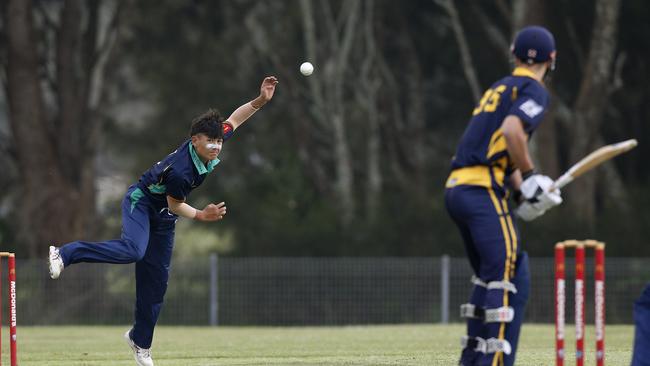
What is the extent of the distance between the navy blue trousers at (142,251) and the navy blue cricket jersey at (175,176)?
8cm

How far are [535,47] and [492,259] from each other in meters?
1.33

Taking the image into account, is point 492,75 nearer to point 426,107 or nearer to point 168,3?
point 426,107

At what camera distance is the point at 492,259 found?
7926 millimetres

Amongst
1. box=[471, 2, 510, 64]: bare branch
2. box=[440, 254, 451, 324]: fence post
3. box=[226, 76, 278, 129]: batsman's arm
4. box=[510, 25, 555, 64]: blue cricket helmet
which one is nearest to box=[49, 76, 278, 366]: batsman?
box=[226, 76, 278, 129]: batsman's arm

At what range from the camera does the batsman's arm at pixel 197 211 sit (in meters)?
10.1

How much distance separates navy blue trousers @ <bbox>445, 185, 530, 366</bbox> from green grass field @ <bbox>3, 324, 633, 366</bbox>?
260 cm

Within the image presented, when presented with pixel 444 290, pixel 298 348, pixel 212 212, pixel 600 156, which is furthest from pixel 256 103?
pixel 444 290

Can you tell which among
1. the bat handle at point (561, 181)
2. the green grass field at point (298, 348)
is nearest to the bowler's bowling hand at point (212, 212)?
the green grass field at point (298, 348)

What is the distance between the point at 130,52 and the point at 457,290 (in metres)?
14.6

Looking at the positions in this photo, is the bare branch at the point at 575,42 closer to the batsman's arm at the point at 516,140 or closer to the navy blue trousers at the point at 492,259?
the navy blue trousers at the point at 492,259

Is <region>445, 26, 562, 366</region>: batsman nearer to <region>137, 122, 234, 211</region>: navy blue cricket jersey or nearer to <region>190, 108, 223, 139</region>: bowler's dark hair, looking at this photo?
<region>190, 108, 223, 139</region>: bowler's dark hair

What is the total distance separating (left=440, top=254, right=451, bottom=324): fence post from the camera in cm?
2281

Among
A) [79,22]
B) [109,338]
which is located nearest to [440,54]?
[79,22]

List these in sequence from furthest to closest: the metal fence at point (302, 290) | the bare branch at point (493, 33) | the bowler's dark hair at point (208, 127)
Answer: the bare branch at point (493, 33) < the metal fence at point (302, 290) < the bowler's dark hair at point (208, 127)
